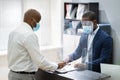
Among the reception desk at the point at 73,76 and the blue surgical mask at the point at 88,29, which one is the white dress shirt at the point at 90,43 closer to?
the blue surgical mask at the point at 88,29

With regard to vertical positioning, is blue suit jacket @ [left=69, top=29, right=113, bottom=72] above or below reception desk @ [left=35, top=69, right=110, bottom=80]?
above

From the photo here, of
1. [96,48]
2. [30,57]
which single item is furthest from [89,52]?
[30,57]

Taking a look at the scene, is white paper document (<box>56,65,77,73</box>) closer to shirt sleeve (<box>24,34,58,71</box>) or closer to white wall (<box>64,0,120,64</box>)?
shirt sleeve (<box>24,34,58,71</box>)

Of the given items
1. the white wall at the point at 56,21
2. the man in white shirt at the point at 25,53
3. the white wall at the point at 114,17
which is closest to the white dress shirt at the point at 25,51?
the man in white shirt at the point at 25,53

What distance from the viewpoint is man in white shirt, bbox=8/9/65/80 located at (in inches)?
99.8

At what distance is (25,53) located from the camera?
258cm

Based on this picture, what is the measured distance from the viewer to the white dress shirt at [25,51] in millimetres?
2529

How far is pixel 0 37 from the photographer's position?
14.3 ft

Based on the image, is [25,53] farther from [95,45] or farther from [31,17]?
[95,45]

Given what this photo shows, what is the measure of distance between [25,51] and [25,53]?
0.08 feet

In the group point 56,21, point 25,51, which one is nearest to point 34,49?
point 25,51

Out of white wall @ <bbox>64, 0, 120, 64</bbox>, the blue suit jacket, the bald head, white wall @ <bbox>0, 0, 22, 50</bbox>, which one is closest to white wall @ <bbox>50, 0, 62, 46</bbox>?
white wall @ <bbox>0, 0, 22, 50</bbox>

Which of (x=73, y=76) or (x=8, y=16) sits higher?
(x=8, y=16)

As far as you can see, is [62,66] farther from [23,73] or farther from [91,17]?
[91,17]
